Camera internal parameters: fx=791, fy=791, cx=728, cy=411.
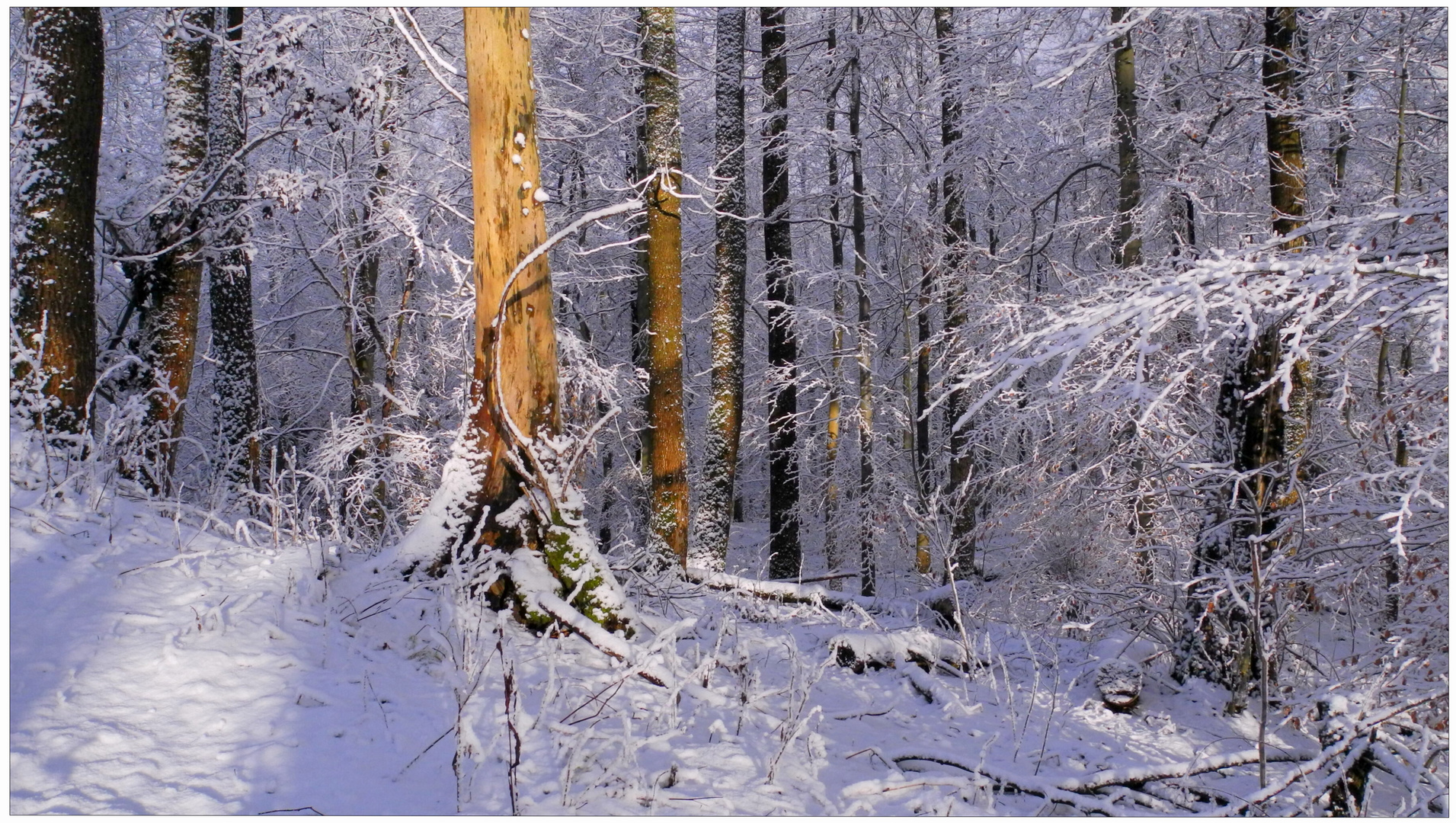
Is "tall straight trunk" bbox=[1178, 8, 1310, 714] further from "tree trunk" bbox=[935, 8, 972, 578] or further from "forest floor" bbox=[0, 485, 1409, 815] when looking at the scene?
"tree trunk" bbox=[935, 8, 972, 578]

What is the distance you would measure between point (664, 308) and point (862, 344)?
198 inches

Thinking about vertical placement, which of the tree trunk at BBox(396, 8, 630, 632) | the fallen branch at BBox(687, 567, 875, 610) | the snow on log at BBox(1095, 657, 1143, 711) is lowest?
the snow on log at BBox(1095, 657, 1143, 711)

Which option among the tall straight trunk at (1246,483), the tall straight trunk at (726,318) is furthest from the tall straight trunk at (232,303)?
the tall straight trunk at (1246,483)

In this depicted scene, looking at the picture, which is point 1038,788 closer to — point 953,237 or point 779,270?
point 953,237

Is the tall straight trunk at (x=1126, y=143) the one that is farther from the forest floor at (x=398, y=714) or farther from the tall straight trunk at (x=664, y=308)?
the forest floor at (x=398, y=714)

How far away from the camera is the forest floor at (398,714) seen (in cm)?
230

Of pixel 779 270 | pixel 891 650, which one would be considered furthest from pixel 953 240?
pixel 891 650

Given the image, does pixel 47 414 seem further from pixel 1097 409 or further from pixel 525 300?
pixel 1097 409

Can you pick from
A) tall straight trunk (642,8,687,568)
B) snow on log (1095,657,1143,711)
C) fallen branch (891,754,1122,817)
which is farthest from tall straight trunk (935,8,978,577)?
fallen branch (891,754,1122,817)

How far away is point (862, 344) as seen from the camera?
11.9 m

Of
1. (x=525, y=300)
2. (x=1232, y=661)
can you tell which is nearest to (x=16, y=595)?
(x=525, y=300)

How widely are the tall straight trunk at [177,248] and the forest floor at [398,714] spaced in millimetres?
3534

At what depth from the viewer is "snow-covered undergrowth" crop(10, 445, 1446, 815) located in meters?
2.32

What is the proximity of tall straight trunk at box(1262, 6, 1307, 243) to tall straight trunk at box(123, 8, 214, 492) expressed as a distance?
8.81 metres
